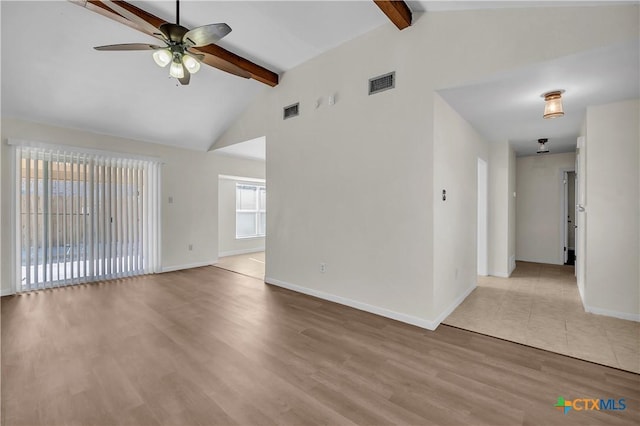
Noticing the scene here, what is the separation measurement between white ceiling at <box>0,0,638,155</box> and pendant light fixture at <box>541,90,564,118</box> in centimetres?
11

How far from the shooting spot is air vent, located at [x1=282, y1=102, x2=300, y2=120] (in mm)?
4305

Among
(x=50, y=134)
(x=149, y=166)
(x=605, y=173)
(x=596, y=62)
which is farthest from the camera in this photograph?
(x=149, y=166)

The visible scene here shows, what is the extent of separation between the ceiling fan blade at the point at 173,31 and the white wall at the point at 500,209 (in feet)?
16.6

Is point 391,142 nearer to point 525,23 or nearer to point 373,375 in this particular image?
point 525,23

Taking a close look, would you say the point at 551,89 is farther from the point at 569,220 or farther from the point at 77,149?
the point at 77,149

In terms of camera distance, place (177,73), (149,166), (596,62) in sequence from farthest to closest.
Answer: (149,166), (177,73), (596,62)

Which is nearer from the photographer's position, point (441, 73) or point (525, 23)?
point (525, 23)

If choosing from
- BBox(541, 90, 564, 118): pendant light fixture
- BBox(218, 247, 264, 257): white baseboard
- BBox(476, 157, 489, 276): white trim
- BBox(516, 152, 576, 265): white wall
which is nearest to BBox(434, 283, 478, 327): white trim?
BBox(476, 157, 489, 276): white trim

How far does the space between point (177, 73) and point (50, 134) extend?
327cm

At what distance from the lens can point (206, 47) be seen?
142 inches

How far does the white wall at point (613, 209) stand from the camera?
3070 mm

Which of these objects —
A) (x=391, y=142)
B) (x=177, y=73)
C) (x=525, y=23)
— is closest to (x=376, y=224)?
(x=391, y=142)

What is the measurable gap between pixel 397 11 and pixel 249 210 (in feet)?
21.3

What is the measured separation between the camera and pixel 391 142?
3.21m
